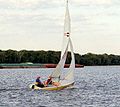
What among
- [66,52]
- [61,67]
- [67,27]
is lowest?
[61,67]

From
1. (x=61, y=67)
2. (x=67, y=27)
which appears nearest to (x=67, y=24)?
(x=67, y=27)

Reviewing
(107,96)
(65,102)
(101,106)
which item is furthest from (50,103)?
(107,96)

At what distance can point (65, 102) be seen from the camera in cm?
6038

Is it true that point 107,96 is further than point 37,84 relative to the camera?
No

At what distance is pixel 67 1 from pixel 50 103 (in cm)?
1713

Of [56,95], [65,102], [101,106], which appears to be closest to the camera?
[101,106]

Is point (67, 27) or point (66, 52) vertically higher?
point (67, 27)

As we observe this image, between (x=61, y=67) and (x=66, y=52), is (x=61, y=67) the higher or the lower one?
the lower one

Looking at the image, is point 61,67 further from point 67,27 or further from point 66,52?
point 67,27

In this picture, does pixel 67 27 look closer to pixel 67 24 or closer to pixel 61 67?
pixel 67 24

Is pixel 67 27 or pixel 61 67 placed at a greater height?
pixel 67 27

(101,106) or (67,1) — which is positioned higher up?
(67,1)

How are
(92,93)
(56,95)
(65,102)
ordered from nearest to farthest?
(65,102), (56,95), (92,93)

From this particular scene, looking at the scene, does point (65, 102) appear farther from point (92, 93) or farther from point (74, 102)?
point (92, 93)
